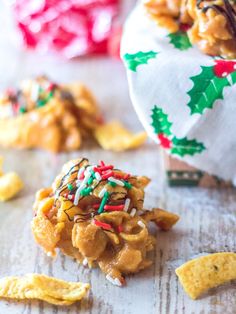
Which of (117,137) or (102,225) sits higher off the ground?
(102,225)

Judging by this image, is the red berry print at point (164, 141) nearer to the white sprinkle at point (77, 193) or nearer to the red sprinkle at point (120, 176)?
the red sprinkle at point (120, 176)

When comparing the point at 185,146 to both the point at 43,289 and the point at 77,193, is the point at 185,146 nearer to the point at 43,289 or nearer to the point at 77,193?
the point at 77,193

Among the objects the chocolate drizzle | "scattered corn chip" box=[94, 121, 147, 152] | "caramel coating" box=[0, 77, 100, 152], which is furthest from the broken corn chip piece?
the chocolate drizzle

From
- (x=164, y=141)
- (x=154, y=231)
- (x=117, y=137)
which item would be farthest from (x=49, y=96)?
(x=154, y=231)

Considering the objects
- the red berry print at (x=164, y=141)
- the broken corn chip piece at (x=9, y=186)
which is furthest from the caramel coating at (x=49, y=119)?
the red berry print at (x=164, y=141)

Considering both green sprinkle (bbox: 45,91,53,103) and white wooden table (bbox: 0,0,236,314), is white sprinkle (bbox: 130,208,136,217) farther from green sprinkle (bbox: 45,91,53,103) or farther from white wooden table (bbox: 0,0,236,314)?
green sprinkle (bbox: 45,91,53,103)

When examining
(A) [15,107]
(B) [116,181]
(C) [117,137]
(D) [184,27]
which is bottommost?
(C) [117,137]
